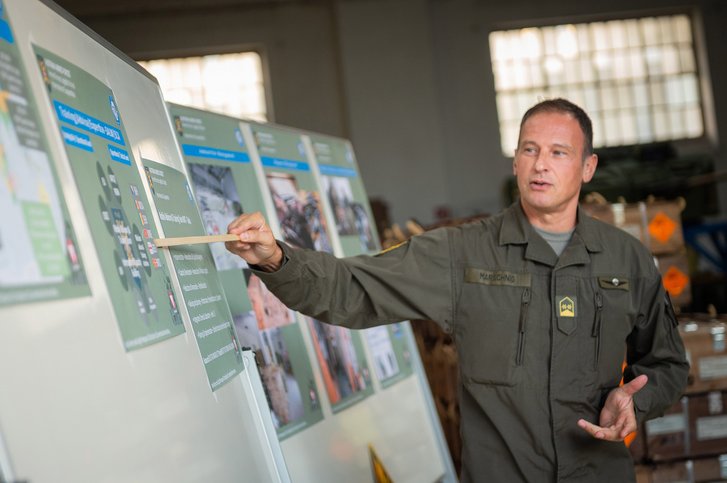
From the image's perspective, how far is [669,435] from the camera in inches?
164

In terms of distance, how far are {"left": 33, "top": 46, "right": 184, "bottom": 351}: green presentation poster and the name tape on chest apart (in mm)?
1033

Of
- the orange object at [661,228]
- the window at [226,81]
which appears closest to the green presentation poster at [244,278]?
the orange object at [661,228]

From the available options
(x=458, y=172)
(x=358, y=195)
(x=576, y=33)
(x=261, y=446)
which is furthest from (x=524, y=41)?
(x=261, y=446)

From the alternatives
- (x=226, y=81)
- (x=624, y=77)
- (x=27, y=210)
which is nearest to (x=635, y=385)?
(x=27, y=210)

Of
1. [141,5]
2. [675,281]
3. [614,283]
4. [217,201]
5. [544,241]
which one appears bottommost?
[675,281]

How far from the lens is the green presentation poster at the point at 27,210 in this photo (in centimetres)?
123

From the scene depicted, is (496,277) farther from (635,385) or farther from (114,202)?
(114,202)

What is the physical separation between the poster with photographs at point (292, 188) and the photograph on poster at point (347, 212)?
0.14m

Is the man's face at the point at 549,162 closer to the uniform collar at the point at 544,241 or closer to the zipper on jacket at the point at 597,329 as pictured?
the uniform collar at the point at 544,241

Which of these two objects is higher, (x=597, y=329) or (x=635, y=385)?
(x=597, y=329)

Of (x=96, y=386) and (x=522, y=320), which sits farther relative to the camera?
(x=522, y=320)

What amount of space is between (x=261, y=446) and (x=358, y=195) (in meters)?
1.94

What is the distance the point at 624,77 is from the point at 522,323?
1167 centimetres

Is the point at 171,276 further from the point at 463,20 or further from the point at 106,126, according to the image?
the point at 463,20
